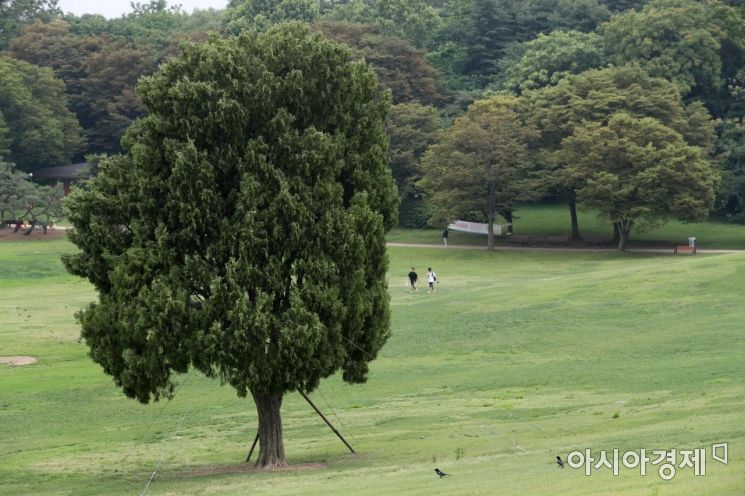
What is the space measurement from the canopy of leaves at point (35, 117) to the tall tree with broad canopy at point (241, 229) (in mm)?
76155

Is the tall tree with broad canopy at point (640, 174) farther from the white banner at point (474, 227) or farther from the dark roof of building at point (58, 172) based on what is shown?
the dark roof of building at point (58, 172)

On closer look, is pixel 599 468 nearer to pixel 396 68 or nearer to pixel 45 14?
pixel 396 68

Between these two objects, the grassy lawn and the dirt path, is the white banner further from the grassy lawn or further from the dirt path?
the dirt path

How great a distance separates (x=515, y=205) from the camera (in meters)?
92.9

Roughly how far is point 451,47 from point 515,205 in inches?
1159

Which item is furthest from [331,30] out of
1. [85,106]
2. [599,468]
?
[599,468]

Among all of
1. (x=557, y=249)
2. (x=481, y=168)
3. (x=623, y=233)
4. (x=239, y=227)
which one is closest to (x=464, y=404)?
(x=239, y=227)

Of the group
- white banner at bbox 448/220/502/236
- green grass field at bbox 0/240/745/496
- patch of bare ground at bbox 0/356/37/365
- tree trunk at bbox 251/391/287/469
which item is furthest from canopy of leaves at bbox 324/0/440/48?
tree trunk at bbox 251/391/287/469

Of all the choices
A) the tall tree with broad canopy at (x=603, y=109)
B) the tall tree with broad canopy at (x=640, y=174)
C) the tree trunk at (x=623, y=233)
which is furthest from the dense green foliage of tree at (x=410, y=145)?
the tree trunk at (x=623, y=233)

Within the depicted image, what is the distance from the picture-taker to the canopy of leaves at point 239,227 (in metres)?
24.2

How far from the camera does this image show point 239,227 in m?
24.3

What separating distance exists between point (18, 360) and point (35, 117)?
203 feet

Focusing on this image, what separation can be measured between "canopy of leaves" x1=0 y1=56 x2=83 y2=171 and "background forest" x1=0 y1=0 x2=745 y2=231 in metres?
0.14

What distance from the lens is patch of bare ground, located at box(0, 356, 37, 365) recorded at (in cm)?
4112
